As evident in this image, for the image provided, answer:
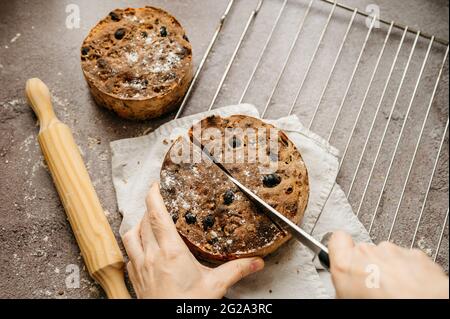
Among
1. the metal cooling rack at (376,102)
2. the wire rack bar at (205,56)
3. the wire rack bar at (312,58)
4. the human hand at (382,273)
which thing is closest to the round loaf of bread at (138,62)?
the wire rack bar at (205,56)

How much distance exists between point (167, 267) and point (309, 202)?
0.58 m

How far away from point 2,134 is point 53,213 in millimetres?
378

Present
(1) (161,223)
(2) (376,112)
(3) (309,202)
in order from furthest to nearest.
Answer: (2) (376,112)
(3) (309,202)
(1) (161,223)

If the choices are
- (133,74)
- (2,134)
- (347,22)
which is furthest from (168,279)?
(347,22)

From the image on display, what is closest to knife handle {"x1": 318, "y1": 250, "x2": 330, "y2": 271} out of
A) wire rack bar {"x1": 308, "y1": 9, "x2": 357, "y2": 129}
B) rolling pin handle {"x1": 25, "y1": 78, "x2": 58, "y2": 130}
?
wire rack bar {"x1": 308, "y1": 9, "x2": 357, "y2": 129}

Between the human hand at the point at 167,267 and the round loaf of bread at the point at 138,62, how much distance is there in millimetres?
380

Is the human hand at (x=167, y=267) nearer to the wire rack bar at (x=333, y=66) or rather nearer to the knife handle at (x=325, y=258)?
the knife handle at (x=325, y=258)

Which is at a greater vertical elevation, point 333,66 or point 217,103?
point 333,66

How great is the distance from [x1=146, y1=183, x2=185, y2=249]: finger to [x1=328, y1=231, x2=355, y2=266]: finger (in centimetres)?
44

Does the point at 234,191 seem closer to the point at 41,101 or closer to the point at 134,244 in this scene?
the point at 134,244

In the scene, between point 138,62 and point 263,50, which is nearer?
point 138,62

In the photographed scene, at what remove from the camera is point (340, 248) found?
1396mm

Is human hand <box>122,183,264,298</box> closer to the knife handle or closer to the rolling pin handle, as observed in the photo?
the knife handle

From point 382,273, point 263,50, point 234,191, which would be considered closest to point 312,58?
point 263,50
